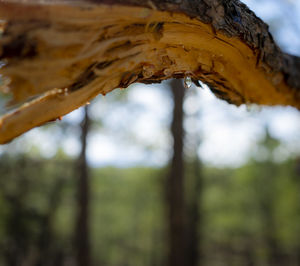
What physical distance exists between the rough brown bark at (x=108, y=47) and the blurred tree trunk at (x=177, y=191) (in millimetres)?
5701

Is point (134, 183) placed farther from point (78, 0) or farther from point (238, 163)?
point (78, 0)

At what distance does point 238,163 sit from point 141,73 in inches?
658

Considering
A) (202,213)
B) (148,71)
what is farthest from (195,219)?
(148,71)

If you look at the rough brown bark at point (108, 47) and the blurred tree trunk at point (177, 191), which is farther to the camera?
the blurred tree trunk at point (177, 191)

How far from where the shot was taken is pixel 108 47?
987 millimetres

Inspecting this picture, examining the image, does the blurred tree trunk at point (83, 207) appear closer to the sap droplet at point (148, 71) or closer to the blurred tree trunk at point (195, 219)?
the blurred tree trunk at point (195, 219)

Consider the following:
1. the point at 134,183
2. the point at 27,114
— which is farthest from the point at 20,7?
the point at 134,183

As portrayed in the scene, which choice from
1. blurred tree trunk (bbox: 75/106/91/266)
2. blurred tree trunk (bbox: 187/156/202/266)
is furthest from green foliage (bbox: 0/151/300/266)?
blurred tree trunk (bbox: 75/106/91/266)

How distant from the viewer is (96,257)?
17906mm

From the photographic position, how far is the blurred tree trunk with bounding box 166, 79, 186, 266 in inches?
261

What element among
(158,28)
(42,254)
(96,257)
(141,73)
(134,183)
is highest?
(134,183)

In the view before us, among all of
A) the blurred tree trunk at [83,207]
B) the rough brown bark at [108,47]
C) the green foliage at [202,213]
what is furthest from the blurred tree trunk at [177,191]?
the rough brown bark at [108,47]

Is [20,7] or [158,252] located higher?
[20,7]

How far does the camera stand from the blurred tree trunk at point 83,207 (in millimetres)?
7289
